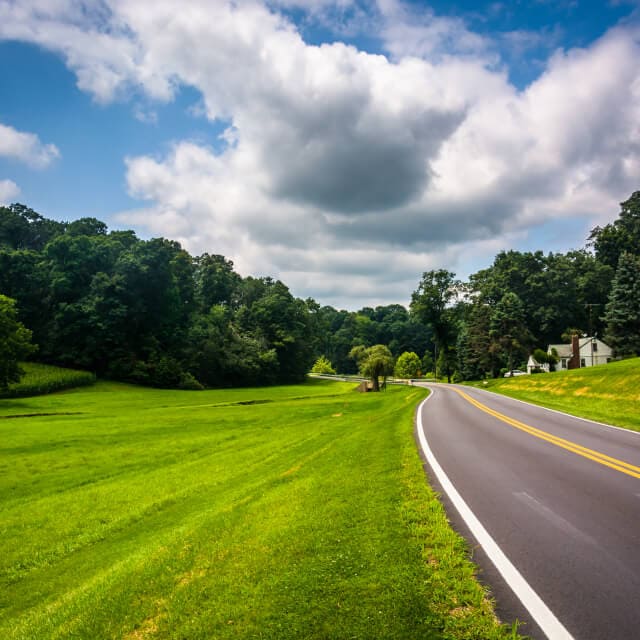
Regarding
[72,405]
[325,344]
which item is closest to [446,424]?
[72,405]

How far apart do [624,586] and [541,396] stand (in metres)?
33.6

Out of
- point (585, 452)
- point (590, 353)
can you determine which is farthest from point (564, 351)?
point (585, 452)

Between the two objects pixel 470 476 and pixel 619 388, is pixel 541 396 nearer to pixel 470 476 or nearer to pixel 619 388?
pixel 619 388

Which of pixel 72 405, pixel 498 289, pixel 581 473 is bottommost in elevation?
pixel 72 405

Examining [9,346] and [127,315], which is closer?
[9,346]

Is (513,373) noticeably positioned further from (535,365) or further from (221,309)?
(221,309)

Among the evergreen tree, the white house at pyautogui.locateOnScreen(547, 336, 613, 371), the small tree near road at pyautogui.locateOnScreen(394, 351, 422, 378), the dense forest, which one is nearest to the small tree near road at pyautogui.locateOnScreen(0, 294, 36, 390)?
the dense forest

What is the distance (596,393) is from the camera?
93.7 feet

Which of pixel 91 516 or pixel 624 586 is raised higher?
pixel 624 586

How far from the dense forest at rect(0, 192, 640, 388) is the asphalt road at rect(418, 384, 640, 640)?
54.8m

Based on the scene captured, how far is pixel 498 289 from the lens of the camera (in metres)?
90.0

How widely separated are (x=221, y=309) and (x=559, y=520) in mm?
85717

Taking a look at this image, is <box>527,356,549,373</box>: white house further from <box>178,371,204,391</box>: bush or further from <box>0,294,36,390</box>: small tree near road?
<box>0,294,36,390</box>: small tree near road

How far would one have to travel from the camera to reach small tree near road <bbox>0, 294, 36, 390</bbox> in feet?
115
